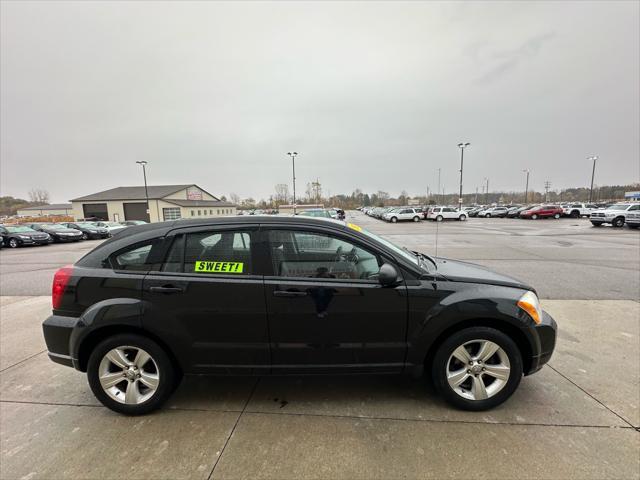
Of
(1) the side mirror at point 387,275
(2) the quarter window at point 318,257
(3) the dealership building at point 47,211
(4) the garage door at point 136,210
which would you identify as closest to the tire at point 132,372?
(2) the quarter window at point 318,257

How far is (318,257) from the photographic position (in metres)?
2.65

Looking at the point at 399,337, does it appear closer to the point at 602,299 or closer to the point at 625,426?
the point at 625,426

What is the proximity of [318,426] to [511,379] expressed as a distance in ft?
5.53

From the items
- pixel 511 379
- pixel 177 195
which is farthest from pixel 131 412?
pixel 177 195

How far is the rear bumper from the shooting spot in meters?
2.58

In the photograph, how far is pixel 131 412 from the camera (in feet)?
8.50

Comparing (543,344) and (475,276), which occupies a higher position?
(475,276)

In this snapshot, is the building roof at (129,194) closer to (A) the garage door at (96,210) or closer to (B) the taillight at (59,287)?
(A) the garage door at (96,210)

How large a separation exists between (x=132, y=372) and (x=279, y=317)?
137 cm

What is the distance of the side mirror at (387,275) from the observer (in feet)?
7.86

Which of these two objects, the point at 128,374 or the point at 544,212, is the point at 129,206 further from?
the point at 544,212

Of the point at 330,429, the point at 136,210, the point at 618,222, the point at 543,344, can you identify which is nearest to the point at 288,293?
the point at 330,429

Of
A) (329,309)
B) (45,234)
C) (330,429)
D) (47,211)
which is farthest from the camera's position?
(47,211)

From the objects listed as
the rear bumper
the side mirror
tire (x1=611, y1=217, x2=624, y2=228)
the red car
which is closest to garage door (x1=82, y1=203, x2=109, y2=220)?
the rear bumper
